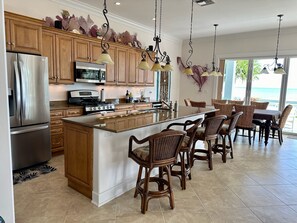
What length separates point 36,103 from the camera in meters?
3.33

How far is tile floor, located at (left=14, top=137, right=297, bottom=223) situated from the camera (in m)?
2.26

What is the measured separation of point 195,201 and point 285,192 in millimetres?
1318

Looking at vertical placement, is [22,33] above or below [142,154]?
above

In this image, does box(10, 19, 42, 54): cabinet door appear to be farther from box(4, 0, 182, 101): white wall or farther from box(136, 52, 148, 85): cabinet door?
box(136, 52, 148, 85): cabinet door

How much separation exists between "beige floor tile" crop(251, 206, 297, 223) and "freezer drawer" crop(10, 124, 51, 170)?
10.5ft

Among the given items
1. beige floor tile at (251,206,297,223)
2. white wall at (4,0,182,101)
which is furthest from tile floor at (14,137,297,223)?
white wall at (4,0,182,101)

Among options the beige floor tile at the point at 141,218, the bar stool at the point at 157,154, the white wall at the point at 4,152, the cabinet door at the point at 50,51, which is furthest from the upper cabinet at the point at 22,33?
the beige floor tile at the point at 141,218

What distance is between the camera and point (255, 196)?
9.04 ft

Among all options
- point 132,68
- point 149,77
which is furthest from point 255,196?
point 149,77

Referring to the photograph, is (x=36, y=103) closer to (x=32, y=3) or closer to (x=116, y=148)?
(x=116, y=148)

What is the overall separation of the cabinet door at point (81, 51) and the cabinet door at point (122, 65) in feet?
3.06

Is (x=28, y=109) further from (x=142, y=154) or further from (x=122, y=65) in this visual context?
(x=122, y=65)

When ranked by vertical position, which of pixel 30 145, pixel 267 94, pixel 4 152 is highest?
pixel 267 94

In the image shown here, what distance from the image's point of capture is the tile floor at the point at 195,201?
2.26 metres
